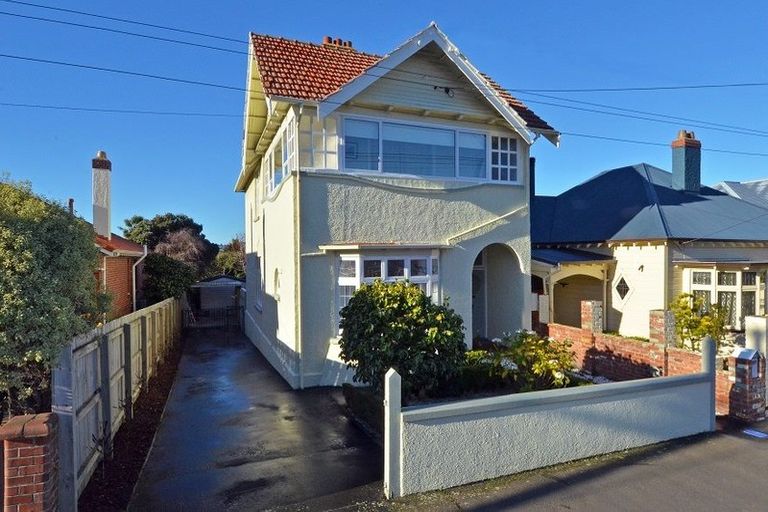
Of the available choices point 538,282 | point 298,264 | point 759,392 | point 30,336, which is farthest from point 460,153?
point 30,336

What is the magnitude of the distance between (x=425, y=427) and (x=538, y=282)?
11156 mm

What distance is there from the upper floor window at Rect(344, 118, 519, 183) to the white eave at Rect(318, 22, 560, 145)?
59cm

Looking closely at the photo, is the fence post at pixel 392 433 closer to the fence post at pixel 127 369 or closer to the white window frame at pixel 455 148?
the fence post at pixel 127 369

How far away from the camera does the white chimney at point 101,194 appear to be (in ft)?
40.0

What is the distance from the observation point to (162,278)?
17.2m

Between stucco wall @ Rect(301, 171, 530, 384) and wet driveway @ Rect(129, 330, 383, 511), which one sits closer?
wet driveway @ Rect(129, 330, 383, 511)

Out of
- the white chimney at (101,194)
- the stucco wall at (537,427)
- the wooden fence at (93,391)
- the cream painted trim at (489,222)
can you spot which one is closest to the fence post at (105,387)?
the wooden fence at (93,391)

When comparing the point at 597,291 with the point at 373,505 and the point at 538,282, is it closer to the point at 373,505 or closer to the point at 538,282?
the point at 538,282

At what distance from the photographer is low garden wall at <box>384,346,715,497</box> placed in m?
5.15

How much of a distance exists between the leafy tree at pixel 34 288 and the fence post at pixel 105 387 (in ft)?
4.14

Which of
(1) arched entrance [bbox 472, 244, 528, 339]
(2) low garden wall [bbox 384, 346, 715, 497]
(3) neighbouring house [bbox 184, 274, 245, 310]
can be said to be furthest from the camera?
(3) neighbouring house [bbox 184, 274, 245, 310]

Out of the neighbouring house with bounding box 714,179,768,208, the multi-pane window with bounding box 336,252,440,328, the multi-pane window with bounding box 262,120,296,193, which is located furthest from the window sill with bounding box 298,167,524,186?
the neighbouring house with bounding box 714,179,768,208

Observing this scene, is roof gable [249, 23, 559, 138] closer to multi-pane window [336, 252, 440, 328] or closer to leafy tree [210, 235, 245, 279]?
multi-pane window [336, 252, 440, 328]

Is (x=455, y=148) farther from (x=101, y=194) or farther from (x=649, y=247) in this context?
(x=101, y=194)
